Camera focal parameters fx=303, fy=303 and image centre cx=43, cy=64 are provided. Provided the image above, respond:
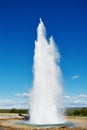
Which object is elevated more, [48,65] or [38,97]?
[48,65]

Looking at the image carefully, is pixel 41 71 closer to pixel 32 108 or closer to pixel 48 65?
pixel 48 65

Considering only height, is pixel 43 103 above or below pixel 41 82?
below

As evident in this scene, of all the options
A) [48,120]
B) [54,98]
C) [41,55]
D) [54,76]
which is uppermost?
[41,55]

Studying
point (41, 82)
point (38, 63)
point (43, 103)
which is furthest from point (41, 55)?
point (43, 103)

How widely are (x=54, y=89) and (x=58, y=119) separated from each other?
5683 mm

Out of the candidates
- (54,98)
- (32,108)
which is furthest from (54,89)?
(32,108)

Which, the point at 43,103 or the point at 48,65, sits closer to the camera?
the point at 43,103

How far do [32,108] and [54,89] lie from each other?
17.4ft

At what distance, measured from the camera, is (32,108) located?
2138 inches

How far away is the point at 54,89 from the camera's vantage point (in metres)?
55.4

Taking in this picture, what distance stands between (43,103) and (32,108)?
228 cm

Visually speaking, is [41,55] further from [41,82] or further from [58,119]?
[58,119]

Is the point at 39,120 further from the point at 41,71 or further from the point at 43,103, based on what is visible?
the point at 41,71

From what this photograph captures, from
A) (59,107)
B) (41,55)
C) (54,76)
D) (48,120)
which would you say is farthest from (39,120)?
(41,55)
